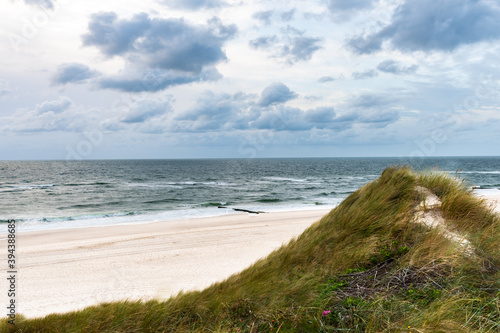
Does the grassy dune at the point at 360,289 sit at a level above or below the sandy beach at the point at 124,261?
above

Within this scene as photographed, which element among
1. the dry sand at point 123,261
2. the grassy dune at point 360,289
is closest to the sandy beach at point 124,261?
the dry sand at point 123,261

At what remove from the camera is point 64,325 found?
4000 millimetres

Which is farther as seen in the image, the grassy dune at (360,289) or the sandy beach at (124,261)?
the sandy beach at (124,261)

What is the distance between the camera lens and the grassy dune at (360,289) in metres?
3.35

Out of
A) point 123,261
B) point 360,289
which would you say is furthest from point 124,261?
point 360,289

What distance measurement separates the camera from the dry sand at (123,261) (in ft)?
22.6

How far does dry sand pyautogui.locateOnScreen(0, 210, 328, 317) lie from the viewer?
6.88 meters

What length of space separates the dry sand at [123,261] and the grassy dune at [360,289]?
1.99m

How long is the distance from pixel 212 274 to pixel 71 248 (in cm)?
700

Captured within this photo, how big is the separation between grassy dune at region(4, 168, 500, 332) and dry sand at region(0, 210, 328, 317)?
199 cm

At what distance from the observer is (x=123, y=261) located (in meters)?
9.77

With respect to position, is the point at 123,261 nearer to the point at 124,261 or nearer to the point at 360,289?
the point at 124,261

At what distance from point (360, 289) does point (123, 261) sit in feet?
26.3

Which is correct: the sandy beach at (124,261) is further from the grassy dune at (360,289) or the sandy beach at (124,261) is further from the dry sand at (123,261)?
the grassy dune at (360,289)
